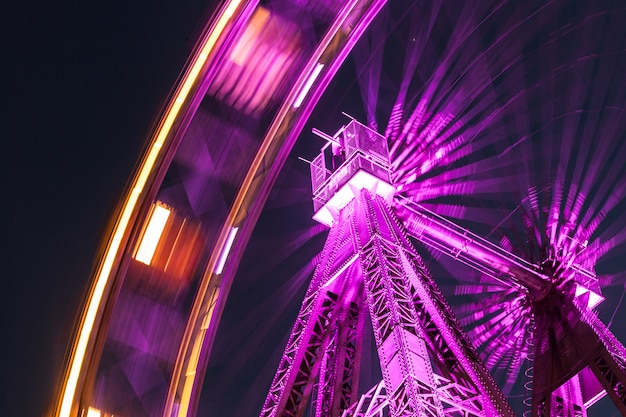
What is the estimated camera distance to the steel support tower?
649cm

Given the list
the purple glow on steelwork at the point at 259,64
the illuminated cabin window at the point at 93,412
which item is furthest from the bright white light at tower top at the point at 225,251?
the illuminated cabin window at the point at 93,412

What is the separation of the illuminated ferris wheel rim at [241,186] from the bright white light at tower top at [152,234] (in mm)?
181

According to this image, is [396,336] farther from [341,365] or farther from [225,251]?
[225,251]

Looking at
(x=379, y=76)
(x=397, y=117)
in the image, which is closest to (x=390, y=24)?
(x=379, y=76)

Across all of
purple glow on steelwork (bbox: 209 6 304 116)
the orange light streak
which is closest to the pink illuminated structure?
purple glow on steelwork (bbox: 209 6 304 116)

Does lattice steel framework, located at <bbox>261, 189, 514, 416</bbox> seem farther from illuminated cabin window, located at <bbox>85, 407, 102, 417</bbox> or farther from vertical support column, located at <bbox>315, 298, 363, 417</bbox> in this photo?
illuminated cabin window, located at <bbox>85, 407, 102, 417</bbox>

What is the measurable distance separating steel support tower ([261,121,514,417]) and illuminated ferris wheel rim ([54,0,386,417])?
0.95 meters

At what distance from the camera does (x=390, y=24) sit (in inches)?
376

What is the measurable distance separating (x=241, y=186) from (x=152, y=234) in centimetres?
134

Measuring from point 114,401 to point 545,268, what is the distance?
6.17 metres

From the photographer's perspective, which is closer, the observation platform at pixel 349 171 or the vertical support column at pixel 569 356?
the vertical support column at pixel 569 356

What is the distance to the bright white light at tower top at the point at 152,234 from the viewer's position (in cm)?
754

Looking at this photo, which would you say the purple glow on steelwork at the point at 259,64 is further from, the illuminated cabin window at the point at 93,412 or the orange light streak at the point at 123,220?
the illuminated cabin window at the point at 93,412

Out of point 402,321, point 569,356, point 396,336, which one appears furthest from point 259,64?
point 569,356
